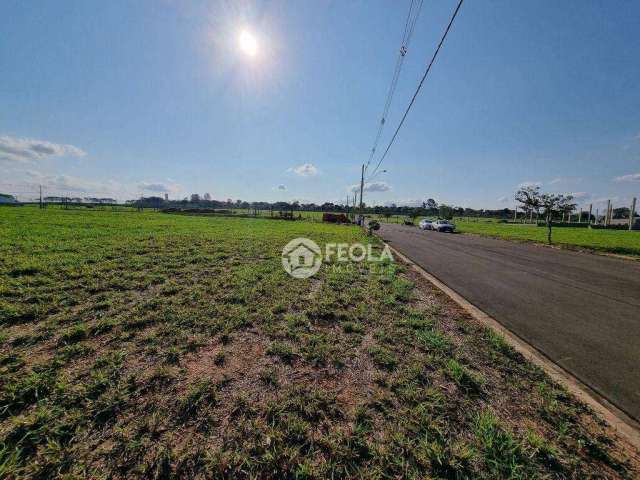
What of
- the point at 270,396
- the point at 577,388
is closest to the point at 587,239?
the point at 577,388

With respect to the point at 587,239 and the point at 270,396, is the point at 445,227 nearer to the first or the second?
the point at 587,239

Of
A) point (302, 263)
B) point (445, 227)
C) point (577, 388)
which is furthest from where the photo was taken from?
point (445, 227)

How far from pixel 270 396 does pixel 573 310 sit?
623 cm

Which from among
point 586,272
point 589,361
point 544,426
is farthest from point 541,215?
point 544,426

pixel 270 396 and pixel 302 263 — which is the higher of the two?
pixel 302 263

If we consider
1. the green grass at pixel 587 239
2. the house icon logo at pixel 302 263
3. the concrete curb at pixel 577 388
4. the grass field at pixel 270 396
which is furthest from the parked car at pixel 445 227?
the grass field at pixel 270 396

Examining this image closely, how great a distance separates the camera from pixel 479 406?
2.28 meters

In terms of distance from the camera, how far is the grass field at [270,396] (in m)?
1.69

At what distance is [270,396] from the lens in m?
2.29

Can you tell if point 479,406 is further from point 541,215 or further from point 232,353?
point 541,215

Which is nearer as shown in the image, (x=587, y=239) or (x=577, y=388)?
(x=577, y=388)

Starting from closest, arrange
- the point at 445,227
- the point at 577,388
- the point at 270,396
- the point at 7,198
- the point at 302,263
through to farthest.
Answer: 1. the point at 270,396
2. the point at 577,388
3. the point at 302,263
4. the point at 445,227
5. the point at 7,198

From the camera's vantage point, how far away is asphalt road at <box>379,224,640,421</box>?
9.53 feet

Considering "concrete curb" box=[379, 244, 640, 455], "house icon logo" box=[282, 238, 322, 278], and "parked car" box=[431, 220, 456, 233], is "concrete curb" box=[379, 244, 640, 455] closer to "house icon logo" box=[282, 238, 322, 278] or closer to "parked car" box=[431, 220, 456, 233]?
"house icon logo" box=[282, 238, 322, 278]
